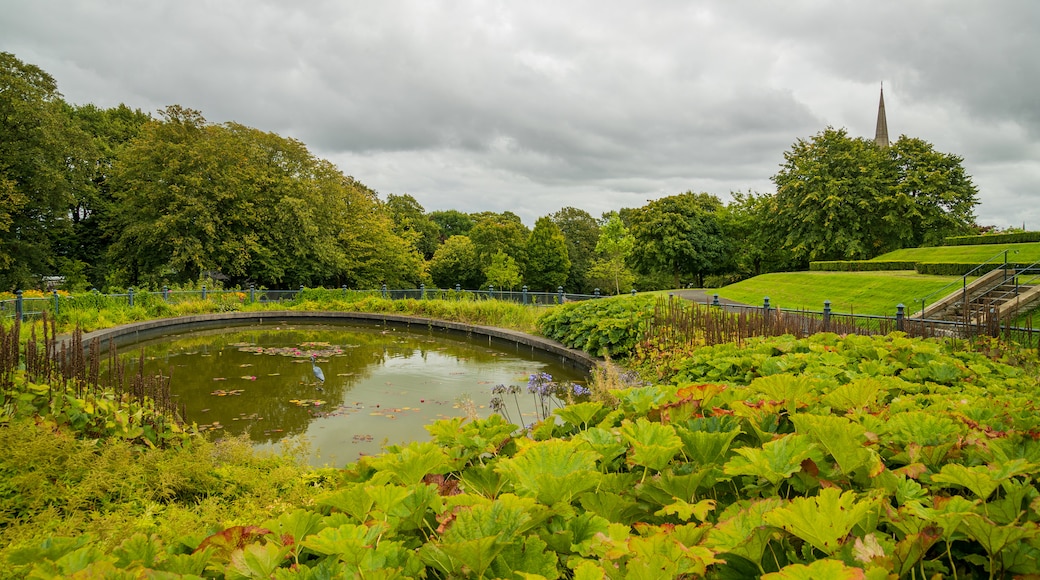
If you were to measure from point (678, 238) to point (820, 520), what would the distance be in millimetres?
36406

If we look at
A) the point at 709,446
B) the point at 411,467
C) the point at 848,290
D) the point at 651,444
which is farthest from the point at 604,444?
the point at 848,290

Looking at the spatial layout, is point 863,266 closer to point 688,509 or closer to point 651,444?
point 651,444

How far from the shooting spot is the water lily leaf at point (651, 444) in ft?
4.52

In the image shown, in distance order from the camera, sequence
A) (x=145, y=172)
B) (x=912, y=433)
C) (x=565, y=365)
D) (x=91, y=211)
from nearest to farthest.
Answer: (x=912, y=433) < (x=565, y=365) < (x=145, y=172) < (x=91, y=211)

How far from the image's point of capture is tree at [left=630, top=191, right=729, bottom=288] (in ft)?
118

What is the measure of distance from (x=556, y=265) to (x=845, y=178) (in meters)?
19.2

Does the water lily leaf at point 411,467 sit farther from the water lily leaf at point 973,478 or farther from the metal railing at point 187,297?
the metal railing at point 187,297

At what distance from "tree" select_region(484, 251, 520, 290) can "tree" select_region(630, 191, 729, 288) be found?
855 centimetres

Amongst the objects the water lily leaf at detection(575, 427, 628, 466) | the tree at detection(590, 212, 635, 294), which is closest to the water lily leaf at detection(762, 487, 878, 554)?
the water lily leaf at detection(575, 427, 628, 466)

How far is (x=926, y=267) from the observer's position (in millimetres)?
18328

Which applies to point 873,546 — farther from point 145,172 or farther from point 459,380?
point 145,172

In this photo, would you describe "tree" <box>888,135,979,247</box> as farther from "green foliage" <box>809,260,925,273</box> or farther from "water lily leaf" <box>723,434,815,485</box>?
"water lily leaf" <box>723,434,815,485</box>

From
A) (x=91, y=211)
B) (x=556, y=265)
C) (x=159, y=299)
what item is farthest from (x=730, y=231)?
(x=91, y=211)

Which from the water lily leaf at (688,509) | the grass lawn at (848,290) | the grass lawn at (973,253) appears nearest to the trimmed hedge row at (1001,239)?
the grass lawn at (973,253)
